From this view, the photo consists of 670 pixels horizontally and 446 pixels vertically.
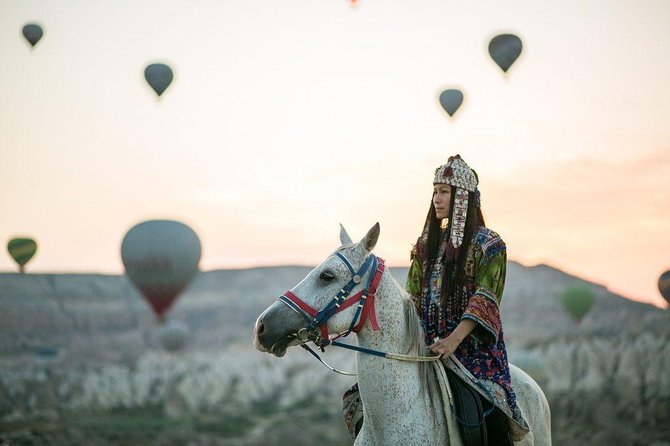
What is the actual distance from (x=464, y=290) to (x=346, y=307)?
3.43ft

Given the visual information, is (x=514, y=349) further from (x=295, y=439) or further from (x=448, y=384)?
(x=448, y=384)

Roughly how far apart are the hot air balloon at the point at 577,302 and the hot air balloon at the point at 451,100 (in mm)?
38662

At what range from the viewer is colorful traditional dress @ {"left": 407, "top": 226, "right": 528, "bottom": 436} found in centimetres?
635

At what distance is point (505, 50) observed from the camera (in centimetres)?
3788

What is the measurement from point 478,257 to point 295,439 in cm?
3538

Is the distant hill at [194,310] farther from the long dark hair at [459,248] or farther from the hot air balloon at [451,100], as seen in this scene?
the long dark hair at [459,248]

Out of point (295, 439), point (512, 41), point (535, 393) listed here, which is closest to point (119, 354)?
point (295, 439)

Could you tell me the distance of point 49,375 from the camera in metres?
67.1

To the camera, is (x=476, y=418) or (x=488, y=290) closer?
(x=476, y=418)

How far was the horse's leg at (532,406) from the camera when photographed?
7211mm

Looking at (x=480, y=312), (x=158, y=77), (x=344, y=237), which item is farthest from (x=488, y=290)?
(x=158, y=77)

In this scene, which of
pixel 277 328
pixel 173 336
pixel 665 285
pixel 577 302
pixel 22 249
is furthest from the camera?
pixel 173 336

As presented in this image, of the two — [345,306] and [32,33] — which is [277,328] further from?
[32,33]

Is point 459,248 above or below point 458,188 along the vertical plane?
below
